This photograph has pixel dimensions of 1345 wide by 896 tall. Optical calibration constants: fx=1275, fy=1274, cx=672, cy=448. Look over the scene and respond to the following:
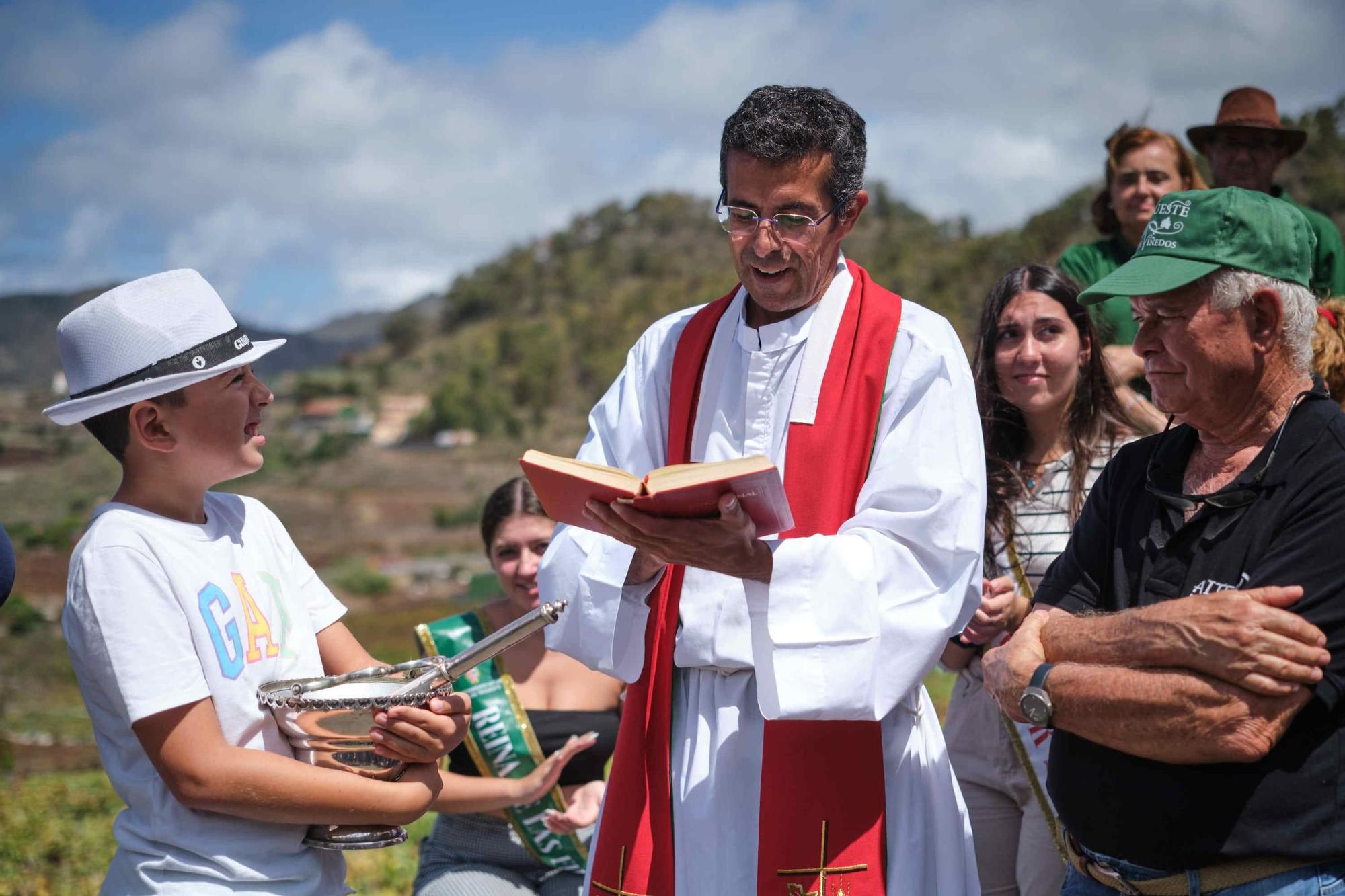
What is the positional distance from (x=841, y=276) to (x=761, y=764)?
3.66 feet

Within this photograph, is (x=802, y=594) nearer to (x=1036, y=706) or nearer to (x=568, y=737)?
(x=1036, y=706)

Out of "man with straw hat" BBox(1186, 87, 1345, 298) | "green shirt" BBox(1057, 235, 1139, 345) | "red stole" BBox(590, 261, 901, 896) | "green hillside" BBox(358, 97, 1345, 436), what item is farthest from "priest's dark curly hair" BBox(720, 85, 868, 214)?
"green hillside" BBox(358, 97, 1345, 436)

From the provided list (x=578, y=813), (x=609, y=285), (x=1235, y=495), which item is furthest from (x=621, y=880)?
(x=609, y=285)

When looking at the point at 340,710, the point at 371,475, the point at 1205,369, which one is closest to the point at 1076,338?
the point at 1205,369

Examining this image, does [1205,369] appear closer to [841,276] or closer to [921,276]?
[841,276]

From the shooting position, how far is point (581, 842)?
12.6 feet

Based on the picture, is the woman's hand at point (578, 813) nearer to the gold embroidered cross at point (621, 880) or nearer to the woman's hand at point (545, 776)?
the woman's hand at point (545, 776)

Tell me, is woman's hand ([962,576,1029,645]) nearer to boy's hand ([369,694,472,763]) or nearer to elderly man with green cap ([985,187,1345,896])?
elderly man with green cap ([985,187,1345,896])

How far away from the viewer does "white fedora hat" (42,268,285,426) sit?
8.26ft

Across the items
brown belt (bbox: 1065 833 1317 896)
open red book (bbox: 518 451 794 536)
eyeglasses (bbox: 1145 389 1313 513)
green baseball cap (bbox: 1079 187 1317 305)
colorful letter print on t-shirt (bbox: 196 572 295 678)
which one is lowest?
brown belt (bbox: 1065 833 1317 896)

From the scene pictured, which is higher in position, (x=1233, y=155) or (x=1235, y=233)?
(x=1233, y=155)

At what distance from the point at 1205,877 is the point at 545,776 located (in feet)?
6.56

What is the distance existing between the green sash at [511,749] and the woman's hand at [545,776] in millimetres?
51

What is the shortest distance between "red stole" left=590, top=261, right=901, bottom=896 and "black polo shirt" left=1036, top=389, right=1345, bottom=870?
43 cm
